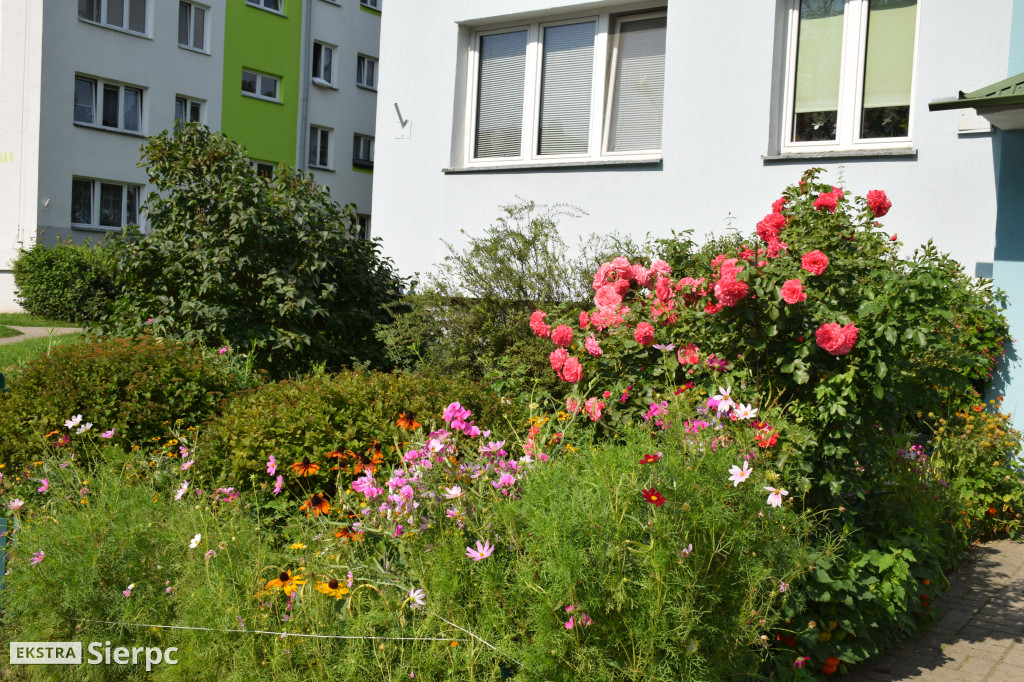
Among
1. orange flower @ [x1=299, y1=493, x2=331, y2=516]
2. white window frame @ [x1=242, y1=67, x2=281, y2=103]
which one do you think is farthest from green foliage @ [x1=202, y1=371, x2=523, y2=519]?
white window frame @ [x1=242, y1=67, x2=281, y2=103]

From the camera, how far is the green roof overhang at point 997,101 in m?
5.40

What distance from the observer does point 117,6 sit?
23.6 meters

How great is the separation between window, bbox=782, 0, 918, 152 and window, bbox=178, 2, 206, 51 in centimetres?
2239

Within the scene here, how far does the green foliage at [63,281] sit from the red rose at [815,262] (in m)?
18.5

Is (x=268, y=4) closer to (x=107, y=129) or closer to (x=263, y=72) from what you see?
(x=263, y=72)

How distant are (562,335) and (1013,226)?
356 centimetres

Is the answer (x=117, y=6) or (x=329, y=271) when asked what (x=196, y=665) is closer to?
(x=329, y=271)

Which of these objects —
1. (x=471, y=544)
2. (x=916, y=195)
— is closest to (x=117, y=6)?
(x=916, y=195)

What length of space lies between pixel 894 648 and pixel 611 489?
202cm

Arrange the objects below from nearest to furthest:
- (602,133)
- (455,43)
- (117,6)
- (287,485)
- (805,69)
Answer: (287,485) → (805,69) → (602,133) → (455,43) → (117,6)

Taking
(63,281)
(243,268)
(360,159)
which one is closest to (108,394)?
(243,268)

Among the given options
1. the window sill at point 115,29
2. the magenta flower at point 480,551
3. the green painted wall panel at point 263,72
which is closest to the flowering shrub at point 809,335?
the magenta flower at point 480,551

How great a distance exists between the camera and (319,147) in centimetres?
2967

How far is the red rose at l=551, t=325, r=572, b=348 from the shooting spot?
16.2 feet
